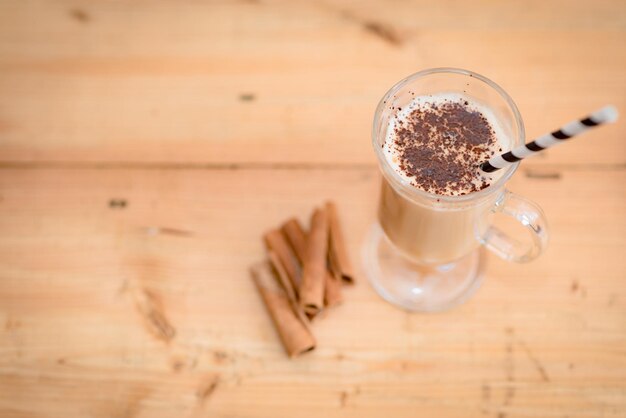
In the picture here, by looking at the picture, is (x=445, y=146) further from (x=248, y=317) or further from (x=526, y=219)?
(x=248, y=317)

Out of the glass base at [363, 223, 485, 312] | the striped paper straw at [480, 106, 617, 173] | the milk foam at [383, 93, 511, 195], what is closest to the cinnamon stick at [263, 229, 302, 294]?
the glass base at [363, 223, 485, 312]

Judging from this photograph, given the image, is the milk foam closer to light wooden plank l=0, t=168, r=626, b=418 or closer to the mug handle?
the mug handle

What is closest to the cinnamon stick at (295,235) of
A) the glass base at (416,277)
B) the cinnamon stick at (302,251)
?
the cinnamon stick at (302,251)

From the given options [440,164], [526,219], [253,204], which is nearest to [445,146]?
[440,164]

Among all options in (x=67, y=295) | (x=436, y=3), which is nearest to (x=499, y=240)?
(x=436, y=3)

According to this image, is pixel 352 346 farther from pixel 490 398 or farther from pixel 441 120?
pixel 441 120

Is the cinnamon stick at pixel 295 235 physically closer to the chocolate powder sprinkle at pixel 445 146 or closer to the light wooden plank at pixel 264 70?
the light wooden plank at pixel 264 70
